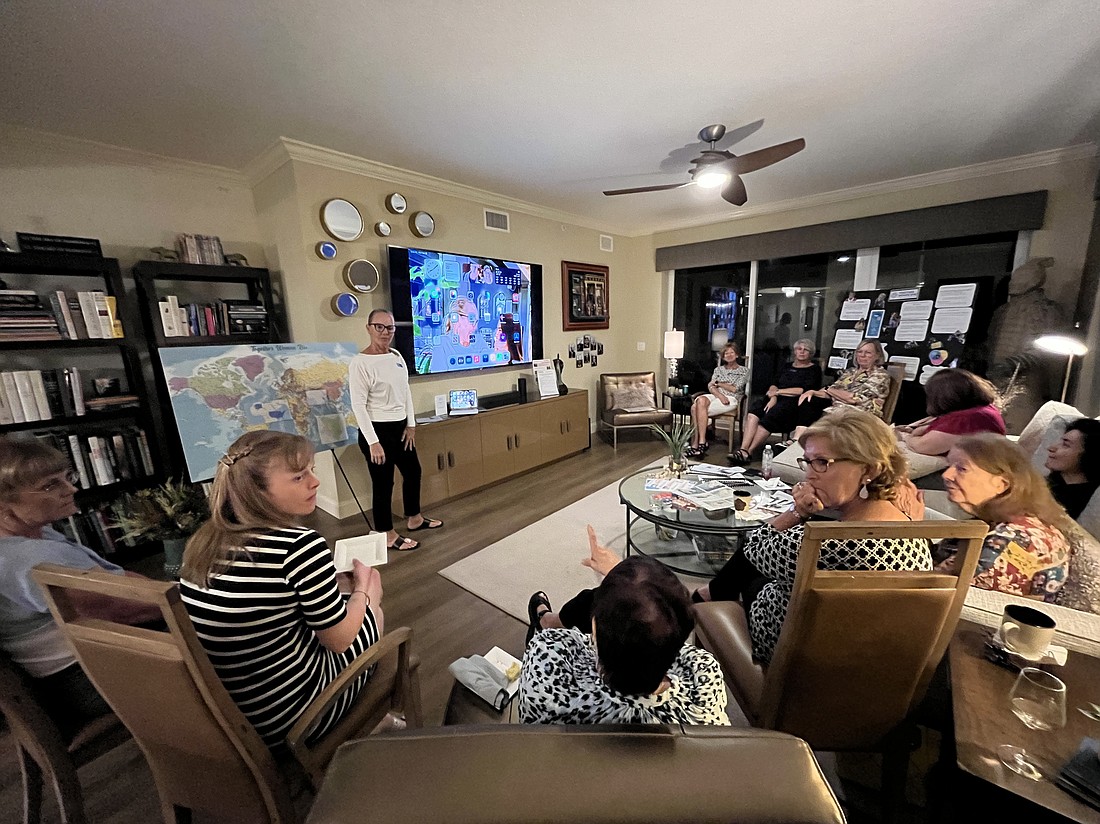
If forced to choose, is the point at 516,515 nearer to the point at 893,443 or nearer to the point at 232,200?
the point at 893,443

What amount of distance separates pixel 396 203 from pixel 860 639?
11.7 feet

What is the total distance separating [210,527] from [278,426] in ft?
5.98

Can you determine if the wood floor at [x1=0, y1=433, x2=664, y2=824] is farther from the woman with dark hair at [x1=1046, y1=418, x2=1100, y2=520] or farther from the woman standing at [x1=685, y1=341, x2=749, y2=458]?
the woman with dark hair at [x1=1046, y1=418, x2=1100, y2=520]

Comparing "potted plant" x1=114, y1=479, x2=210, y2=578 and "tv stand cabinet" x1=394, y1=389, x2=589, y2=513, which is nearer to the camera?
"potted plant" x1=114, y1=479, x2=210, y2=578

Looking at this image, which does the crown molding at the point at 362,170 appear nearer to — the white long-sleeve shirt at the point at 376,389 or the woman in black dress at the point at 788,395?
the white long-sleeve shirt at the point at 376,389

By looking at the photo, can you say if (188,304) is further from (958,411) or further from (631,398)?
(958,411)

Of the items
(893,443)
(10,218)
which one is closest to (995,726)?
(893,443)

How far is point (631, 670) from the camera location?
0.74 meters

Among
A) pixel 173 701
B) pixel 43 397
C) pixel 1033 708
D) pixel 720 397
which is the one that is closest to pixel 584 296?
pixel 720 397

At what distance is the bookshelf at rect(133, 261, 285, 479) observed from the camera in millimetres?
2631

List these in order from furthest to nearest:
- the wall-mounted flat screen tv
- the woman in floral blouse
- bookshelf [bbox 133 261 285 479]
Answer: the woman in floral blouse < the wall-mounted flat screen tv < bookshelf [bbox 133 261 285 479]

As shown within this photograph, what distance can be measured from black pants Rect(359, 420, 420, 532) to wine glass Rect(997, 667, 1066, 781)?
2.86m

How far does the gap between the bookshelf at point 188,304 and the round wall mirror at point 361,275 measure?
58cm

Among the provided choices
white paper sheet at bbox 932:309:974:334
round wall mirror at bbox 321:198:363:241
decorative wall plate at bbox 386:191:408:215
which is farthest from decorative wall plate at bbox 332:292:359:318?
white paper sheet at bbox 932:309:974:334
